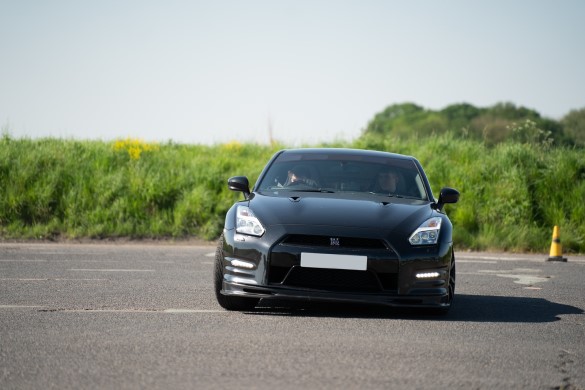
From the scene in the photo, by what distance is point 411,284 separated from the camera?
8594 mm

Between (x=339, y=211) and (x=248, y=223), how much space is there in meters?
0.81

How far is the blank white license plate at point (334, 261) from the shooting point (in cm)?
845

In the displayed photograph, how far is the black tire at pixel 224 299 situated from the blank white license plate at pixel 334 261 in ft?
2.74

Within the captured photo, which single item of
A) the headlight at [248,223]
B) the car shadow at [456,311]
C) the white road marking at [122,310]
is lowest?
the car shadow at [456,311]

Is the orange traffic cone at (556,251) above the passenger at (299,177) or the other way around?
the other way around

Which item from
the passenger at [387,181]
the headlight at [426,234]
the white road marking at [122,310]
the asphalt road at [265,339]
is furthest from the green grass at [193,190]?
the headlight at [426,234]

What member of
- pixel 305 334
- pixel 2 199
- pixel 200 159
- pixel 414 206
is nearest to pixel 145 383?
pixel 305 334

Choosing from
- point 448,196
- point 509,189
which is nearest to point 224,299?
point 448,196

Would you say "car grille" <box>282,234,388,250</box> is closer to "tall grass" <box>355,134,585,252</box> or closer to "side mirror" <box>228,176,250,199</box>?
"side mirror" <box>228,176,250,199</box>

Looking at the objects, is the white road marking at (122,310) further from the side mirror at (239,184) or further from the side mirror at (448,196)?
the side mirror at (448,196)

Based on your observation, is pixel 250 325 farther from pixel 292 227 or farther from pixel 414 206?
pixel 414 206

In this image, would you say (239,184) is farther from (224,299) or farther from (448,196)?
(448,196)

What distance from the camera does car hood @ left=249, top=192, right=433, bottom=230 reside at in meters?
8.75

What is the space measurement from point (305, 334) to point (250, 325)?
24.9 inches
